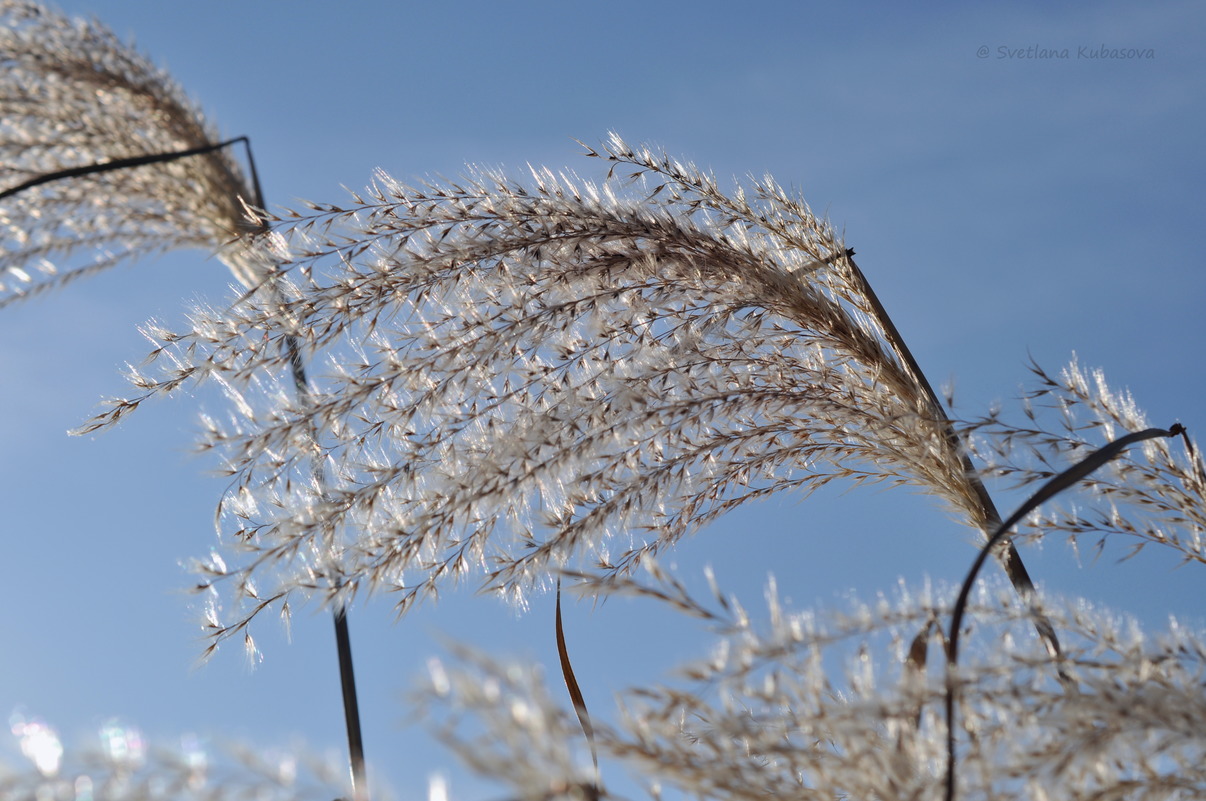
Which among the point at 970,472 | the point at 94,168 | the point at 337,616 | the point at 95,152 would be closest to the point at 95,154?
the point at 95,152

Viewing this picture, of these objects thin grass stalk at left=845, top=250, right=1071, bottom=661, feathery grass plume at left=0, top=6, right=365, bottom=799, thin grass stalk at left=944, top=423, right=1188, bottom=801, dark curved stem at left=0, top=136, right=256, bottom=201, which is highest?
feathery grass plume at left=0, top=6, right=365, bottom=799

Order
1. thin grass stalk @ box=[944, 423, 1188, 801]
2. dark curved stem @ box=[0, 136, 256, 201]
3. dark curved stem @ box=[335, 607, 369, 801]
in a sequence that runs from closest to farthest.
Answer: thin grass stalk @ box=[944, 423, 1188, 801], dark curved stem @ box=[335, 607, 369, 801], dark curved stem @ box=[0, 136, 256, 201]

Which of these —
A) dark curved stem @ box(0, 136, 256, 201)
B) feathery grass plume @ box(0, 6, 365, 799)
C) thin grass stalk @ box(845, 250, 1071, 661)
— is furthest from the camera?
feathery grass plume @ box(0, 6, 365, 799)

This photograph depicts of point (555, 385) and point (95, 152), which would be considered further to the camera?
point (95, 152)

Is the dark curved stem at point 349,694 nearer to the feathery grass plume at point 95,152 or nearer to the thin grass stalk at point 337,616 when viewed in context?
the thin grass stalk at point 337,616

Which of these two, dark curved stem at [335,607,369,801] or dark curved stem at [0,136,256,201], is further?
dark curved stem at [0,136,256,201]

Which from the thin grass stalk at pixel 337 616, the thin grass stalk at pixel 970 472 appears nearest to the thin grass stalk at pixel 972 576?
the thin grass stalk at pixel 970 472

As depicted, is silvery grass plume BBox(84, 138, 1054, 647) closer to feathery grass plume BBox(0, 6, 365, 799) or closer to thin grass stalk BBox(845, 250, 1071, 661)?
thin grass stalk BBox(845, 250, 1071, 661)

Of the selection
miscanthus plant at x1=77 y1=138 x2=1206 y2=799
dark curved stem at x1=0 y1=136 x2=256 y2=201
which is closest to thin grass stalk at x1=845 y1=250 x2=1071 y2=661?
miscanthus plant at x1=77 y1=138 x2=1206 y2=799

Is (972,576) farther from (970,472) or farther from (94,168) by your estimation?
(94,168)
